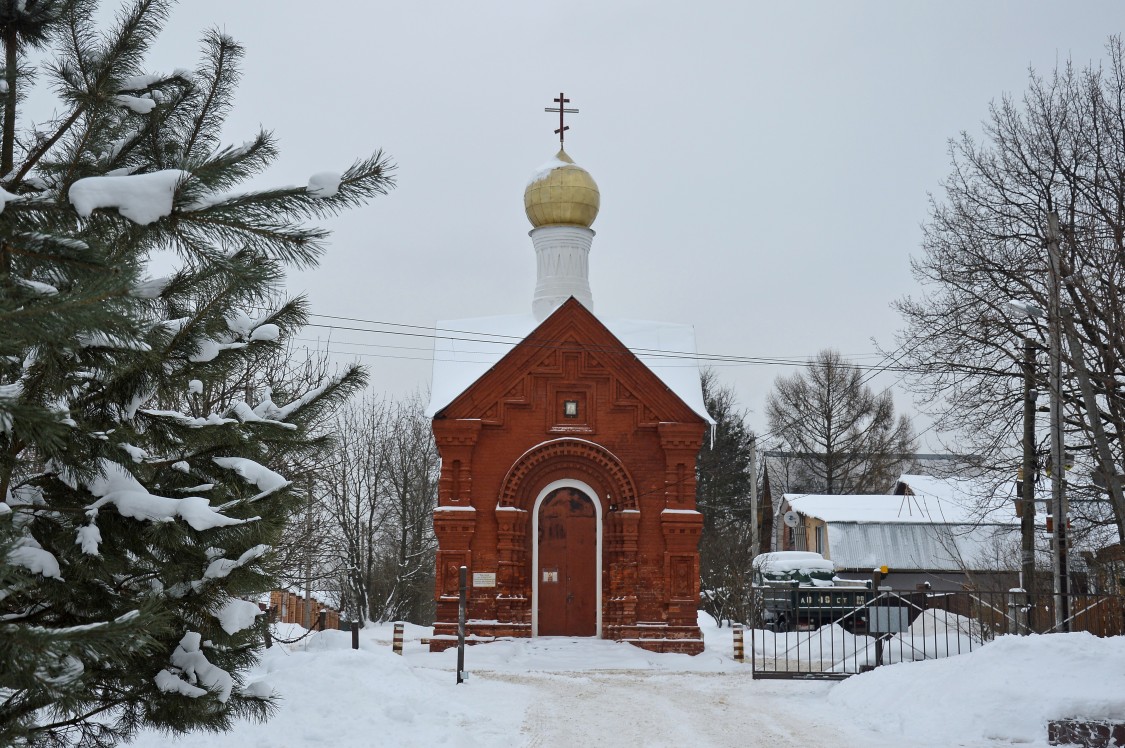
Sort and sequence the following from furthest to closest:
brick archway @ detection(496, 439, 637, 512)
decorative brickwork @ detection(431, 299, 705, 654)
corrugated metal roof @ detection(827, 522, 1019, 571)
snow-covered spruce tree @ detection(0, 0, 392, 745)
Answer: corrugated metal roof @ detection(827, 522, 1019, 571), brick archway @ detection(496, 439, 637, 512), decorative brickwork @ detection(431, 299, 705, 654), snow-covered spruce tree @ detection(0, 0, 392, 745)

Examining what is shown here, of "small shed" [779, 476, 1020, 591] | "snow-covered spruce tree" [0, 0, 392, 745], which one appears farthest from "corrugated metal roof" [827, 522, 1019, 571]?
"snow-covered spruce tree" [0, 0, 392, 745]

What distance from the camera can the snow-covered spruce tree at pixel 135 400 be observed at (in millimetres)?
3490

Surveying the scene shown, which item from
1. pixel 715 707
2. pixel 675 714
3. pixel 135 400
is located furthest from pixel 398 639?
pixel 135 400

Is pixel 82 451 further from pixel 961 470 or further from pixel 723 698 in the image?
pixel 961 470

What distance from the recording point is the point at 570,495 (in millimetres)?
23922

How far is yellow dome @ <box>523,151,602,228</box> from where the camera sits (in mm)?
27312

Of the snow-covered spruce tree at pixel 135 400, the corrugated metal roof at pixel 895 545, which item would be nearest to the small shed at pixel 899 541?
the corrugated metal roof at pixel 895 545

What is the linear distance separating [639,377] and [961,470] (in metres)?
7.00

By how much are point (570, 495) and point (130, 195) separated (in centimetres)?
2072

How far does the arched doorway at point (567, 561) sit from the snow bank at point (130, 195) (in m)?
20.5

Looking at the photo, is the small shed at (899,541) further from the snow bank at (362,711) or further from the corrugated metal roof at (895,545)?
the snow bank at (362,711)

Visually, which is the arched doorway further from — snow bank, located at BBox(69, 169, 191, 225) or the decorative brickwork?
snow bank, located at BBox(69, 169, 191, 225)

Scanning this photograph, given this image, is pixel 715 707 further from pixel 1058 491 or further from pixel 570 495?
pixel 570 495

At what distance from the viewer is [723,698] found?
14883 mm
